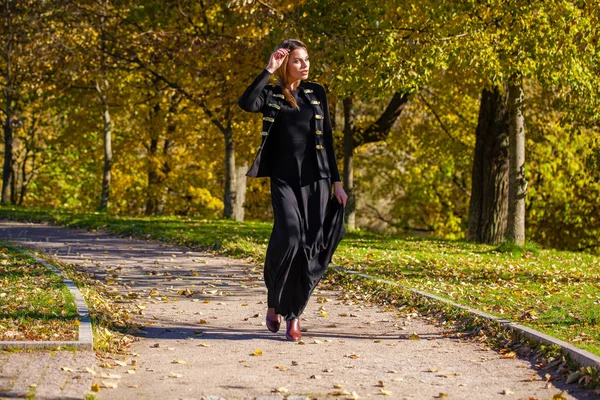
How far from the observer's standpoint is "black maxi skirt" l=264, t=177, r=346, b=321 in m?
7.53

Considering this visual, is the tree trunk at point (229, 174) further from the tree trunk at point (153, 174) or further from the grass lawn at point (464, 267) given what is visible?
the tree trunk at point (153, 174)

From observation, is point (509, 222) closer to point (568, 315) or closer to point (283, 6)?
point (283, 6)

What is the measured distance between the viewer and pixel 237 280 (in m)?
11.8

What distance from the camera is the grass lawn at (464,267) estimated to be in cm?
885

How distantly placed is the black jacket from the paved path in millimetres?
1432

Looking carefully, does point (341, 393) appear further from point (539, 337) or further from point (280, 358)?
point (539, 337)

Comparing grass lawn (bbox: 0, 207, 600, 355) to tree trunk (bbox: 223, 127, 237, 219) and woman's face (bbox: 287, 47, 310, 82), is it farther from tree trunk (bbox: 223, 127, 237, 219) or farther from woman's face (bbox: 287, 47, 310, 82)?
woman's face (bbox: 287, 47, 310, 82)

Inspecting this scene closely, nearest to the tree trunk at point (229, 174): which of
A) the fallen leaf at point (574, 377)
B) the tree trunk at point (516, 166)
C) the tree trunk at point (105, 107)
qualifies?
the tree trunk at point (105, 107)

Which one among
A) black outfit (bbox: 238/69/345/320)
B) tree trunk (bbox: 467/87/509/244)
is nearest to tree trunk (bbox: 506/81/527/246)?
tree trunk (bbox: 467/87/509/244)

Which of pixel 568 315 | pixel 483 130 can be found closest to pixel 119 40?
pixel 483 130

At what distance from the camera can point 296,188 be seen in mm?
7691

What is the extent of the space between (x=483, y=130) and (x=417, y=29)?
515 centimetres

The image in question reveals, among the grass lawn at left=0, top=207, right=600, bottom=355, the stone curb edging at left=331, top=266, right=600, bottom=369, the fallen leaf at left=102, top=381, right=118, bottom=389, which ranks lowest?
the fallen leaf at left=102, top=381, right=118, bottom=389

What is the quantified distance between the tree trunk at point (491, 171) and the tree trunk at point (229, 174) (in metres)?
7.63
